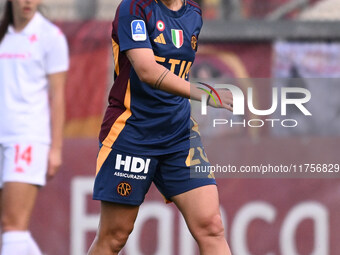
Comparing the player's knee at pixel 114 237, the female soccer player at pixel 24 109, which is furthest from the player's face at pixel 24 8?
the player's knee at pixel 114 237

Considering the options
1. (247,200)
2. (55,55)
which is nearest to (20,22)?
(55,55)

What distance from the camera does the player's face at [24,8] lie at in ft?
17.6

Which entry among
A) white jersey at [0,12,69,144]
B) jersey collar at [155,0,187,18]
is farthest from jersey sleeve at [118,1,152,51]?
white jersey at [0,12,69,144]

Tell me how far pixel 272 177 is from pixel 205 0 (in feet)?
9.72

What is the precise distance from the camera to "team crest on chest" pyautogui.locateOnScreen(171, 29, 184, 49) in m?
4.14

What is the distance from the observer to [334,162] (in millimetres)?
6809

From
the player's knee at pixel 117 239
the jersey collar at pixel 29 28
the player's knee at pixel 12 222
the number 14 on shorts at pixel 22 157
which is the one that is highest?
the jersey collar at pixel 29 28

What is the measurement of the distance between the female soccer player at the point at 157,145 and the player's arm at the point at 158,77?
0.13 metres

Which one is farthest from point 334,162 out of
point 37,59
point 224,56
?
point 37,59

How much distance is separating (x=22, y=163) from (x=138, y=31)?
1.65m

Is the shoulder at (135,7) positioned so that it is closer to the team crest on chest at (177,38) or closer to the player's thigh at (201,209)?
the team crest on chest at (177,38)

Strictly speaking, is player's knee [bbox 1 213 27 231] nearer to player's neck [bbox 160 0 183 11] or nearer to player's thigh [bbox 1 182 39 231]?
player's thigh [bbox 1 182 39 231]

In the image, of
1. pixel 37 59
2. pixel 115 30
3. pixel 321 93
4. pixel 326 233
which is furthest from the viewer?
pixel 321 93

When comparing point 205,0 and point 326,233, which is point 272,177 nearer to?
point 326,233
